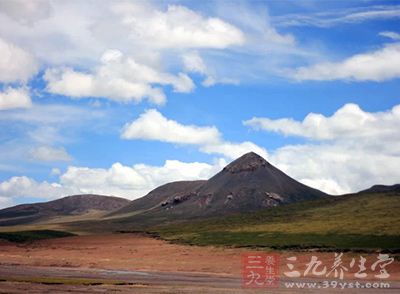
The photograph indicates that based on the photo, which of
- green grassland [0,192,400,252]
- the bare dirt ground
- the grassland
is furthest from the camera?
the grassland

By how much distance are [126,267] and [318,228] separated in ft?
172

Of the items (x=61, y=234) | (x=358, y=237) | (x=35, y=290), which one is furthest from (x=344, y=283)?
(x=61, y=234)

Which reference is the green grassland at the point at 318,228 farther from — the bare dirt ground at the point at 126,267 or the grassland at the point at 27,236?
the grassland at the point at 27,236

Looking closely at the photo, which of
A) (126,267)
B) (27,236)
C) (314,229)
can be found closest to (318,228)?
(314,229)

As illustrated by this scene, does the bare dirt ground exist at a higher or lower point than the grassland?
lower

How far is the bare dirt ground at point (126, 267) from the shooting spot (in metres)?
57.6

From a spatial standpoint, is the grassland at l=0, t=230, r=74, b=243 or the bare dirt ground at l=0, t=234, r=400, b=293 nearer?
the bare dirt ground at l=0, t=234, r=400, b=293

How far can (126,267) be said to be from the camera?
9412 centimetres

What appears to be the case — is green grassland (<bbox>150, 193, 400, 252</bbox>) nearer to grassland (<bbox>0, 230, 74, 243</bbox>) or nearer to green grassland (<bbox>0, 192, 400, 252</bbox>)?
green grassland (<bbox>0, 192, 400, 252</bbox>)

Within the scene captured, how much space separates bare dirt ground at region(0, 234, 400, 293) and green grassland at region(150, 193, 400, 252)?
7.23 m

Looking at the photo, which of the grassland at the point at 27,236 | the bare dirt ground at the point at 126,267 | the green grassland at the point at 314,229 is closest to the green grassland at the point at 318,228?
the green grassland at the point at 314,229

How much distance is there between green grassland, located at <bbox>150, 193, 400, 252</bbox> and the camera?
11056 cm

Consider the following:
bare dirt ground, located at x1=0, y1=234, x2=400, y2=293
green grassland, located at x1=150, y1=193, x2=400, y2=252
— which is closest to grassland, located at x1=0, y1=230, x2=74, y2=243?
bare dirt ground, located at x1=0, y1=234, x2=400, y2=293

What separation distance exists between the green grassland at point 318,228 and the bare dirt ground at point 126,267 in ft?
23.7
